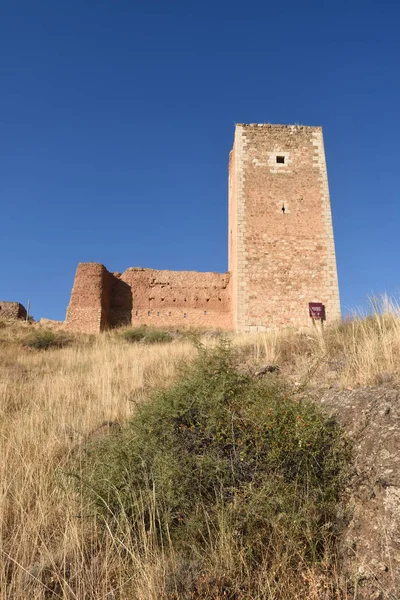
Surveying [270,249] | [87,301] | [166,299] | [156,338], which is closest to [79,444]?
[156,338]

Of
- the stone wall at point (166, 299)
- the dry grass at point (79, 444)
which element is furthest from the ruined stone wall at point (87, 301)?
the dry grass at point (79, 444)

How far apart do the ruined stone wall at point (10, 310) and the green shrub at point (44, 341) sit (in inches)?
176

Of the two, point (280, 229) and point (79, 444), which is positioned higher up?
point (280, 229)

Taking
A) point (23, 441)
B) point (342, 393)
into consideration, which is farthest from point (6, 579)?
point (342, 393)

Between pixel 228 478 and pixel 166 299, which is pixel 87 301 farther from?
pixel 228 478

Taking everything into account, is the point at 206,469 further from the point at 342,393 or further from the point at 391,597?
the point at 342,393

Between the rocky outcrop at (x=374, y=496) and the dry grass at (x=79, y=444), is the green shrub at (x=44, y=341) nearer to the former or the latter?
the dry grass at (x=79, y=444)

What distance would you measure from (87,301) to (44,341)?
11.3ft

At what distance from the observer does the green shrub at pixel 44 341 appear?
13508 millimetres

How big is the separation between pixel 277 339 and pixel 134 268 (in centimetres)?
1216

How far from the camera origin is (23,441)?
3.78 meters

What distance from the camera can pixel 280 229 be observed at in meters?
15.8

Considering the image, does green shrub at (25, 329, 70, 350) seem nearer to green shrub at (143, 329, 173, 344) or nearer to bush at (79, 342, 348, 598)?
green shrub at (143, 329, 173, 344)

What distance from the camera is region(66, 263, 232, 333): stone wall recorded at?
17.9 m
